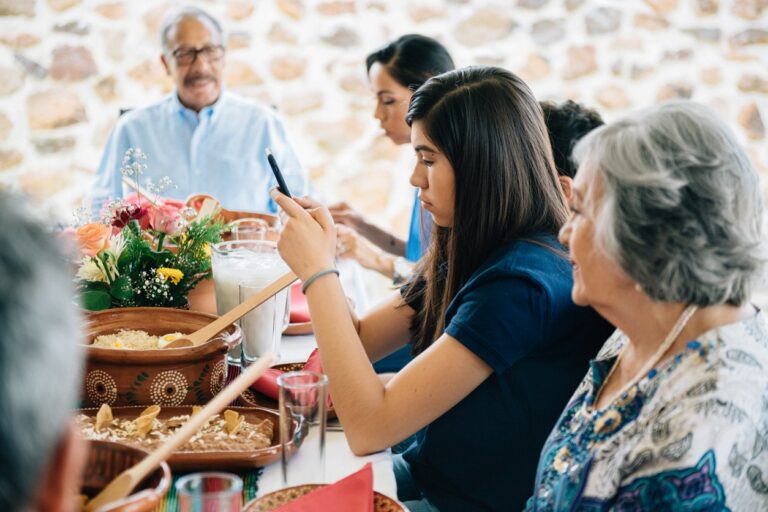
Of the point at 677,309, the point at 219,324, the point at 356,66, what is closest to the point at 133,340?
the point at 219,324

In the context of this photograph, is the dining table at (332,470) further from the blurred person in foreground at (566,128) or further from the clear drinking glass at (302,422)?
the blurred person in foreground at (566,128)

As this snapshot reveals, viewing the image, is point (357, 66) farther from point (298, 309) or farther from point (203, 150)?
point (298, 309)

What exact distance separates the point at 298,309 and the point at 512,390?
2.54 ft

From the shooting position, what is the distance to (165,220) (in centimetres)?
181

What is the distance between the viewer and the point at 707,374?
0.97m

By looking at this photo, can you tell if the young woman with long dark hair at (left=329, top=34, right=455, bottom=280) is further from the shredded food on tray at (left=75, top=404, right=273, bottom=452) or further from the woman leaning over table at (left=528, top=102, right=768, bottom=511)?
the woman leaning over table at (left=528, top=102, right=768, bottom=511)

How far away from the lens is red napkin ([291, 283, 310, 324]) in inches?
77.6

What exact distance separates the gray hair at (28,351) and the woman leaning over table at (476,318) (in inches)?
33.7

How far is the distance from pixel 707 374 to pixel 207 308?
3.94ft

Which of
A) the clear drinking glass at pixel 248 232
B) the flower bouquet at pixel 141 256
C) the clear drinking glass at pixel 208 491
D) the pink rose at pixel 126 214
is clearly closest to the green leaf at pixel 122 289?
the flower bouquet at pixel 141 256

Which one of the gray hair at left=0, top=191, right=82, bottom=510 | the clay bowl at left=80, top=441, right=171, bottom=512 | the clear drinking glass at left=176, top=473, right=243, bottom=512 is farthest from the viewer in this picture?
the clay bowl at left=80, top=441, right=171, bottom=512

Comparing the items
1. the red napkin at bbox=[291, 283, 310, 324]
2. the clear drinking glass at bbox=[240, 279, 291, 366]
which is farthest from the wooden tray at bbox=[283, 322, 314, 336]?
the clear drinking glass at bbox=[240, 279, 291, 366]

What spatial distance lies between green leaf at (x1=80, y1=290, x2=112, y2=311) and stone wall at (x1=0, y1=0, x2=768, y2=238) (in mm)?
2558

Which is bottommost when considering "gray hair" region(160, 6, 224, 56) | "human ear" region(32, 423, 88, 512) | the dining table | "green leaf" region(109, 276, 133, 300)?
the dining table
